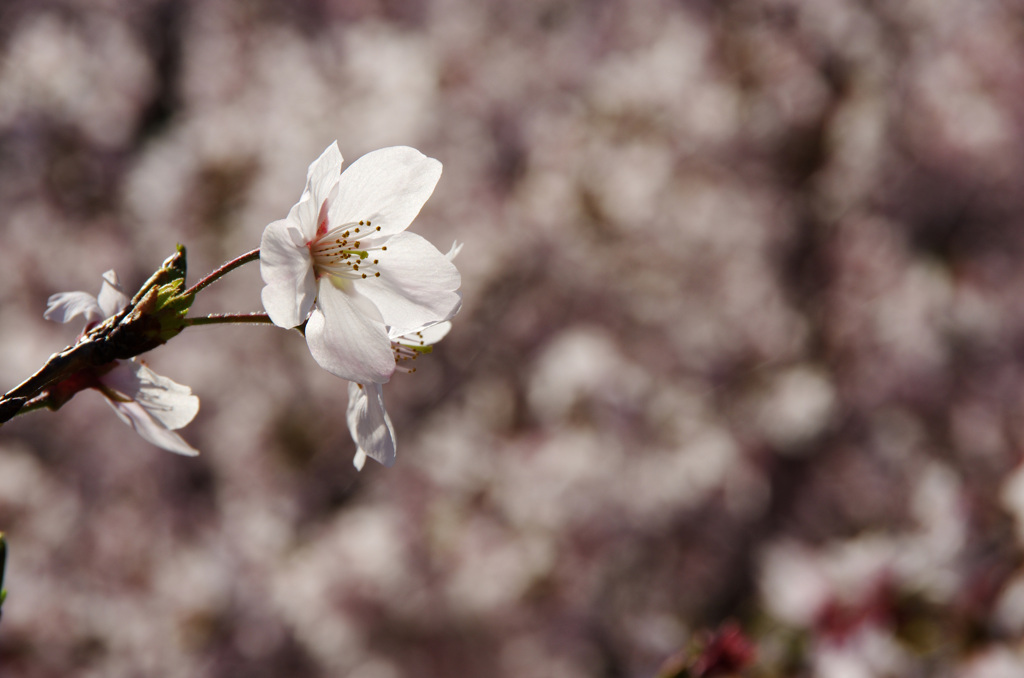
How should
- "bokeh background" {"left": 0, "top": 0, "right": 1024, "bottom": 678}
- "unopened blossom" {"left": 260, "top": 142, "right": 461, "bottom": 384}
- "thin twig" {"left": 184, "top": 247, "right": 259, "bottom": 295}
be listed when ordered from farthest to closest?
"bokeh background" {"left": 0, "top": 0, "right": 1024, "bottom": 678} → "unopened blossom" {"left": 260, "top": 142, "right": 461, "bottom": 384} → "thin twig" {"left": 184, "top": 247, "right": 259, "bottom": 295}

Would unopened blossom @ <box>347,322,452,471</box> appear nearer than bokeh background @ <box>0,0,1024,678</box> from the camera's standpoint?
Yes

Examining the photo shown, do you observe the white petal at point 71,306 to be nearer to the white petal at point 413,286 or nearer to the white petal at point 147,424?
the white petal at point 147,424

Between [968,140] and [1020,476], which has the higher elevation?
[968,140]

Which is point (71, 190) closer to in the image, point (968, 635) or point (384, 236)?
point (384, 236)

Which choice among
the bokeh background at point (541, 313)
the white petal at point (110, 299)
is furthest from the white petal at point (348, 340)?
the bokeh background at point (541, 313)

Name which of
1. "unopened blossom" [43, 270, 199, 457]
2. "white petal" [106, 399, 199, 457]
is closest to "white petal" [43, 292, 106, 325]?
"unopened blossom" [43, 270, 199, 457]

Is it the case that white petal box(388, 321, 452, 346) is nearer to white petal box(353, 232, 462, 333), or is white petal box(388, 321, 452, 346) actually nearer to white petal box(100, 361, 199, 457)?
white petal box(353, 232, 462, 333)

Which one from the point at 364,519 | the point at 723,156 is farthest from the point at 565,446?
the point at 723,156
